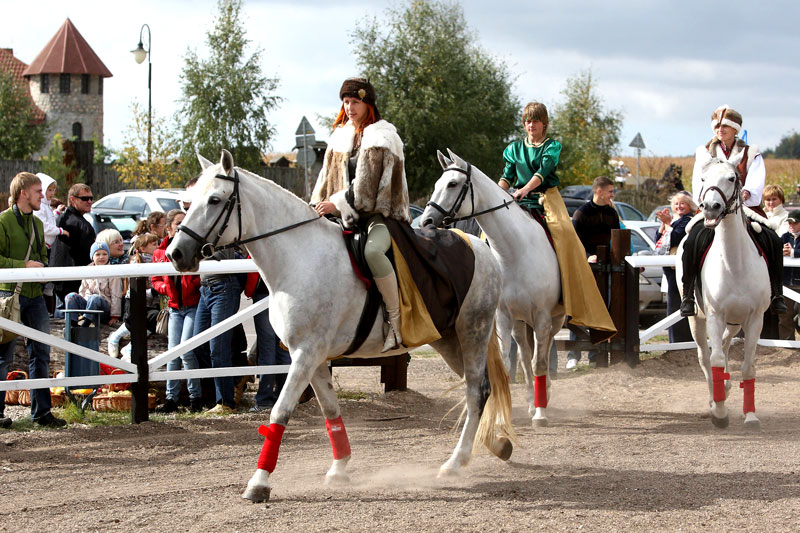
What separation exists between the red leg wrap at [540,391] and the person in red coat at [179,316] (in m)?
3.28

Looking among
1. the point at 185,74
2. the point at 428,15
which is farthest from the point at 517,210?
the point at 428,15

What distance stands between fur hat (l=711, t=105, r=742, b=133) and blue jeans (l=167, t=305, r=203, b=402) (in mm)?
5285

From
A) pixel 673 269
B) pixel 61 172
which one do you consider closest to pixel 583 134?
pixel 61 172

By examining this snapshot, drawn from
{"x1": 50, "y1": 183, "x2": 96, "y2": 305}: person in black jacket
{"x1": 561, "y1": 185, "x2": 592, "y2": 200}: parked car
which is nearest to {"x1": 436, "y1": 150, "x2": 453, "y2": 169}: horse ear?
{"x1": 50, "y1": 183, "x2": 96, "y2": 305}: person in black jacket

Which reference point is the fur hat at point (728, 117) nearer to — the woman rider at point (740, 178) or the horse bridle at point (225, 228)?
the woman rider at point (740, 178)

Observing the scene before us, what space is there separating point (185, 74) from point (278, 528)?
113ft

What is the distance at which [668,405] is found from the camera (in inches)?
391

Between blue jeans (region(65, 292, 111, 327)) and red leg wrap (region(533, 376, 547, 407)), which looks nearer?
red leg wrap (region(533, 376, 547, 407))

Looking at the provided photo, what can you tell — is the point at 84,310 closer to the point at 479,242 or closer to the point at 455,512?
the point at 479,242

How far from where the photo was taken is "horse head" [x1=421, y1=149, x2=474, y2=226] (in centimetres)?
844

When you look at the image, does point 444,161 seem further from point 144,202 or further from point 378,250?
point 144,202

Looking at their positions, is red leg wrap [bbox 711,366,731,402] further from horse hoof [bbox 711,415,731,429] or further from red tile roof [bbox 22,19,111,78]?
red tile roof [bbox 22,19,111,78]

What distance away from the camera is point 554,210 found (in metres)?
9.25

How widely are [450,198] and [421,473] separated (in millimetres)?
2661
